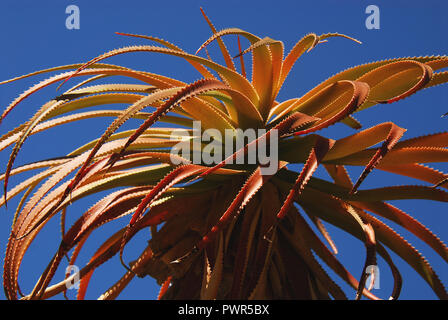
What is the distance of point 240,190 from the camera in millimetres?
1695

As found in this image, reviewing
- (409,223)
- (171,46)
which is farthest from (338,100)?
(171,46)

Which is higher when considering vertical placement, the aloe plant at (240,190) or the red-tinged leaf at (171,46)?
the red-tinged leaf at (171,46)

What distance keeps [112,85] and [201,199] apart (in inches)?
17.9

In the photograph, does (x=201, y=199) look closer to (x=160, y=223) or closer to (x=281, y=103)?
(x=160, y=223)

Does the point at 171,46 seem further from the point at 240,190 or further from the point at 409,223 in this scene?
the point at 409,223

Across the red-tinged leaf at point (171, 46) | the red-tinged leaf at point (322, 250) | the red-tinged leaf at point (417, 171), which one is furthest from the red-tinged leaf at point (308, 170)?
the red-tinged leaf at point (171, 46)

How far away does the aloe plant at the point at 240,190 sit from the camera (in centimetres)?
170

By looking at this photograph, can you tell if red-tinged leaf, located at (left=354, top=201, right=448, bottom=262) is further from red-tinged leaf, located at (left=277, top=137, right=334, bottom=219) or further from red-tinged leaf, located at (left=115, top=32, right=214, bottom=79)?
red-tinged leaf, located at (left=115, top=32, right=214, bottom=79)

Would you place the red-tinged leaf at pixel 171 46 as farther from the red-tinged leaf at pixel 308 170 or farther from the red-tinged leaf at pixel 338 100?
the red-tinged leaf at pixel 308 170

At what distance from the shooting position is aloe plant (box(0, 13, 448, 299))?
1.70 metres

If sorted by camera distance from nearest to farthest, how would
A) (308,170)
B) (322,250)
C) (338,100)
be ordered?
(308,170), (338,100), (322,250)

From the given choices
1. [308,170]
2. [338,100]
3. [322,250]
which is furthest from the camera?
[322,250]

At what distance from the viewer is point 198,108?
1.83 m

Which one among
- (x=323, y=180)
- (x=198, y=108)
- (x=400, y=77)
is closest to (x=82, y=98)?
(x=198, y=108)
